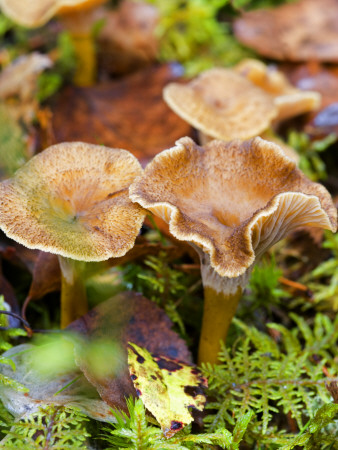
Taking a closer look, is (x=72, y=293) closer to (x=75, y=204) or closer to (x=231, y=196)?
(x=75, y=204)

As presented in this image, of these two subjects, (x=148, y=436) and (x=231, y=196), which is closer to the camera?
(x=148, y=436)

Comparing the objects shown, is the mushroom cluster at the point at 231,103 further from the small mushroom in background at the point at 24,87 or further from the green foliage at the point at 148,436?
the green foliage at the point at 148,436

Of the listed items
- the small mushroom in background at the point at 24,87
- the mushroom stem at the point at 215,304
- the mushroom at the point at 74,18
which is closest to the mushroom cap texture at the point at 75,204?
the mushroom stem at the point at 215,304

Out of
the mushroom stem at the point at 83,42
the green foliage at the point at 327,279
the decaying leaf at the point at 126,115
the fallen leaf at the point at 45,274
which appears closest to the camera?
the fallen leaf at the point at 45,274

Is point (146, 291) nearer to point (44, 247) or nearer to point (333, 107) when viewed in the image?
point (44, 247)

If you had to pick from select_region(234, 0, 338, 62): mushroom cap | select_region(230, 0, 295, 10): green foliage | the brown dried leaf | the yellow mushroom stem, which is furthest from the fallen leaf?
select_region(230, 0, 295, 10): green foliage

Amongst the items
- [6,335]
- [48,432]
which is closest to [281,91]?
[6,335]

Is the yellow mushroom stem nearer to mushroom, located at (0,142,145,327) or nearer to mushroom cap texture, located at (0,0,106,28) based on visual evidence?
mushroom cap texture, located at (0,0,106,28)
